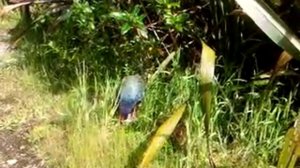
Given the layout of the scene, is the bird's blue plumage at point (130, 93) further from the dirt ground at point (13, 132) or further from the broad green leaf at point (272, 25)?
the broad green leaf at point (272, 25)

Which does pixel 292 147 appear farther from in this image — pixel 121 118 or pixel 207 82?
pixel 121 118

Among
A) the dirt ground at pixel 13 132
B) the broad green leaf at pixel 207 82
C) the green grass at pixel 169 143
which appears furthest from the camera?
the dirt ground at pixel 13 132

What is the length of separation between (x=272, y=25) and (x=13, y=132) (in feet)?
4.80

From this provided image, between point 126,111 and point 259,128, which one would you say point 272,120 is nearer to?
point 259,128

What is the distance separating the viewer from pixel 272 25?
2.88 metres

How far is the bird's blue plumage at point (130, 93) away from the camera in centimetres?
334

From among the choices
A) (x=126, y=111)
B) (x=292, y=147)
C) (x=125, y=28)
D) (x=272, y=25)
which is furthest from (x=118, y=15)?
(x=292, y=147)

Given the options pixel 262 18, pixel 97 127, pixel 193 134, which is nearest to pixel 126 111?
pixel 97 127

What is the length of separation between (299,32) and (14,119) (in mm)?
1556

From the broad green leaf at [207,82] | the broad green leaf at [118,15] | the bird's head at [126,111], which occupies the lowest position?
the bird's head at [126,111]

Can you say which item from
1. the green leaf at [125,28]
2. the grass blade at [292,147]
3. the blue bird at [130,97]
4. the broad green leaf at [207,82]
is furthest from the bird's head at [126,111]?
the grass blade at [292,147]

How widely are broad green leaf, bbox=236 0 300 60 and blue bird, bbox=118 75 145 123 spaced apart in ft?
2.53

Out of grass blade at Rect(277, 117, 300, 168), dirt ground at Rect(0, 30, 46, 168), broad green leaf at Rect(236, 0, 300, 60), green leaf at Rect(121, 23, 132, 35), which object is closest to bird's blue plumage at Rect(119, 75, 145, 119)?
green leaf at Rect(121, 23, 132, 35)

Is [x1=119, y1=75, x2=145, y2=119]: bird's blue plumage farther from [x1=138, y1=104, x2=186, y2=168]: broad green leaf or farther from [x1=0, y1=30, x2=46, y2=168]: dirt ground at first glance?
[x1=0, y1=30, x2=46, y2=168]: dirt ground
